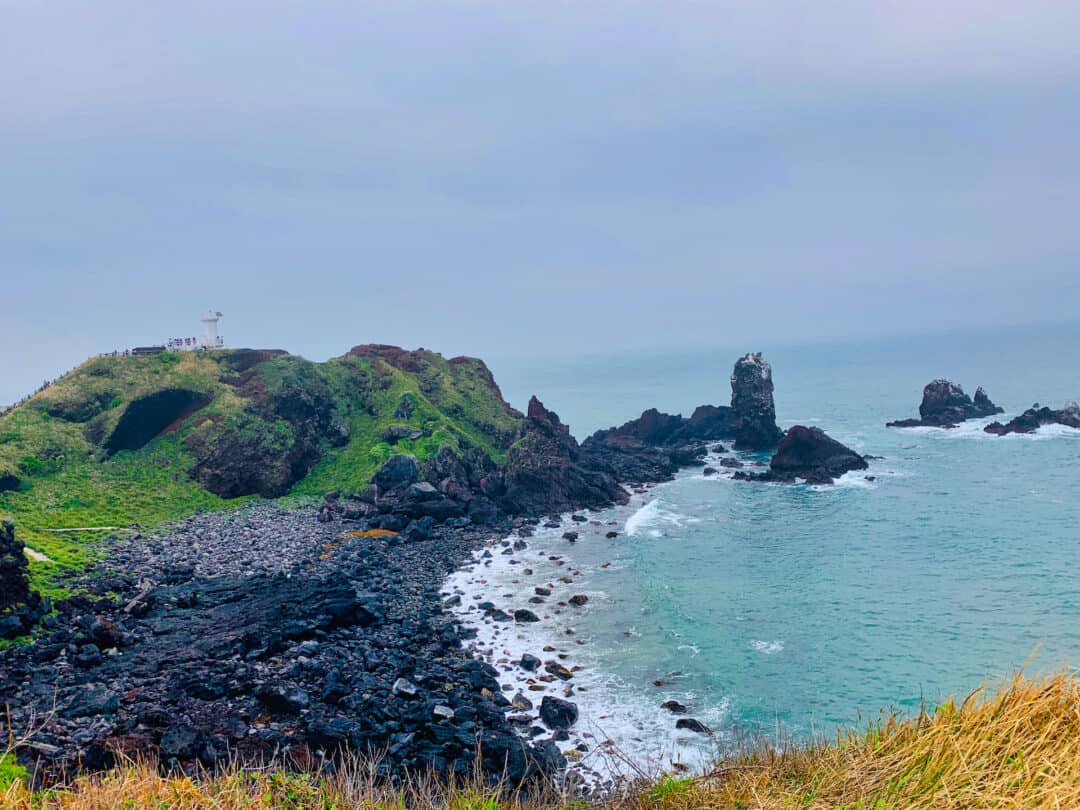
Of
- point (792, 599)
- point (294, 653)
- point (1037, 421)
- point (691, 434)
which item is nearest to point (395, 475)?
point (294, 653)

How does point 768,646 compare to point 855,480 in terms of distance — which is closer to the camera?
point 768,646

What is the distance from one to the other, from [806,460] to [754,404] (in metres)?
14.3

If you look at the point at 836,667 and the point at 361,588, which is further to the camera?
the point at 361,588

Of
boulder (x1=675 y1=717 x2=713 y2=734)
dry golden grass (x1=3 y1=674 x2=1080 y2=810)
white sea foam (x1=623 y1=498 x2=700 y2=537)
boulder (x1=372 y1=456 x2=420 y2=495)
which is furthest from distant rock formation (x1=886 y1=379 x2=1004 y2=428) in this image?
dry golden grass (x1=3 y1=674 x2=1080 y2=810)

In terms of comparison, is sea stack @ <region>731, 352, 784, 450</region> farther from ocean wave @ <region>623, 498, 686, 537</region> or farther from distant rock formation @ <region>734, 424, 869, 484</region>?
ocean wave @ <region>623, 498, 686, 537</region>

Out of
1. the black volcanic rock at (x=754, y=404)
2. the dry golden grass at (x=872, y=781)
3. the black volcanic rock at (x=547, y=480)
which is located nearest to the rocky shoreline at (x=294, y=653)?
the dry golden grass at (x=872, y=781)

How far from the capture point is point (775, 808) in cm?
637

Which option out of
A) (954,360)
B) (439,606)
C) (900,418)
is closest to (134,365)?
(439,606)

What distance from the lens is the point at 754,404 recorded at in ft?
228

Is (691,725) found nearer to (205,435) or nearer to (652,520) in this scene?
(652,520)

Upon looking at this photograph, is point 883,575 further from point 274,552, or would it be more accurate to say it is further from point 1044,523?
point 274,552

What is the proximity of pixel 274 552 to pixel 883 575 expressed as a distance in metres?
30.6

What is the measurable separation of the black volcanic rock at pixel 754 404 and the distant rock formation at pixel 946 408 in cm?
1917

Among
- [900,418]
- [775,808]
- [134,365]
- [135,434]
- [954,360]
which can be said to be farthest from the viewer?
[954,360]
